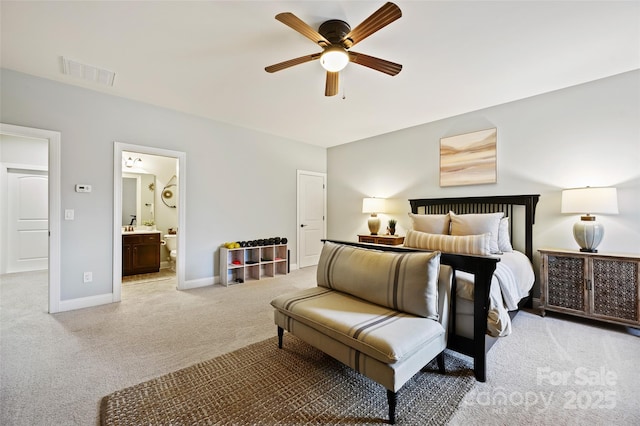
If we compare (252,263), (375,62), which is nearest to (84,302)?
(252,263)

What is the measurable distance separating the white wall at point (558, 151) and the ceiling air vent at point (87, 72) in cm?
429

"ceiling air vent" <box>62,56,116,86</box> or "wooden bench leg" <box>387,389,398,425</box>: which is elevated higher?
"ceiling air vent" <box>62,56,116,86</box>

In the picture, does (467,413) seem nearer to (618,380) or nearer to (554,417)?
(554,417)

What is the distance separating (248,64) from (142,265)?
13.7 feet

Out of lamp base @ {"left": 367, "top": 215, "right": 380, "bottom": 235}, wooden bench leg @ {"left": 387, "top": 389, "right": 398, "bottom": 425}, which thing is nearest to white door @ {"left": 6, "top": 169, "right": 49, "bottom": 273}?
lamp base @ {"left": 367, "top": 215, "right": 380, "bottom": 235}

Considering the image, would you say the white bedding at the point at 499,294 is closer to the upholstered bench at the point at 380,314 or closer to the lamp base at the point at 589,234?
the upholstered bench at the point at 380,314

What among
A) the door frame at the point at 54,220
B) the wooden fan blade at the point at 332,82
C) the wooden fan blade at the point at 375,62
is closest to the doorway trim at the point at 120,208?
the door frame at the point at 54,220

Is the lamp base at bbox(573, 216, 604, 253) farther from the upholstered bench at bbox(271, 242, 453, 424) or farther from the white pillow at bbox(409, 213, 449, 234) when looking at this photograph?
the upholstered bench at bbox(271, 242, 453, 424)

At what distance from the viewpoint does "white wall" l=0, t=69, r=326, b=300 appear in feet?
10.2

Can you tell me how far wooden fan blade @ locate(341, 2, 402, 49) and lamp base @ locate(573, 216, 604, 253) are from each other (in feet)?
9.64

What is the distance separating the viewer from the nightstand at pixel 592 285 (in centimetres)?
254

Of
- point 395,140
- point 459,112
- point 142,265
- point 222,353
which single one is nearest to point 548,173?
point 459,112

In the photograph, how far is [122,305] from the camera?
3.33m

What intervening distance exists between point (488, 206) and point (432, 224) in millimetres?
1003
